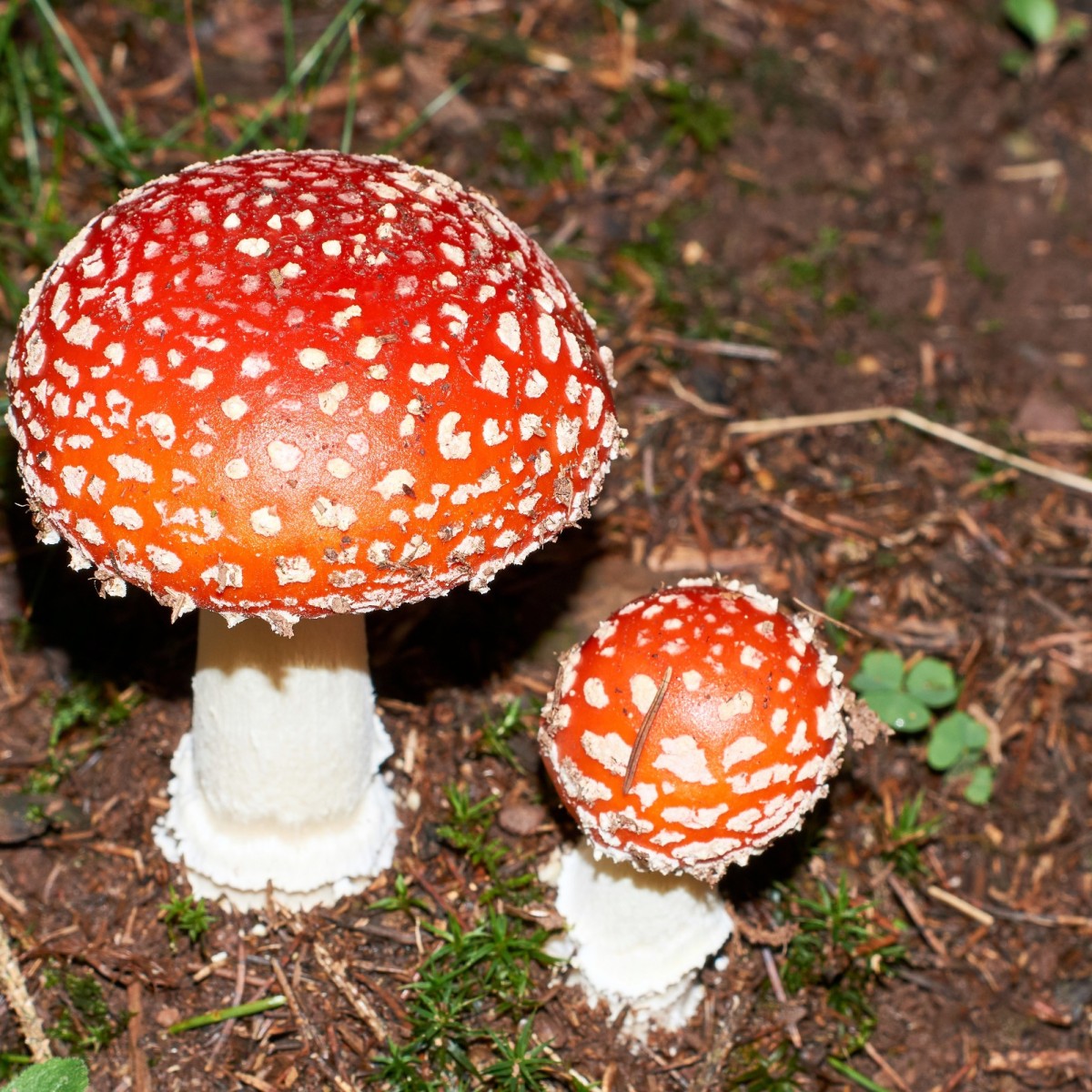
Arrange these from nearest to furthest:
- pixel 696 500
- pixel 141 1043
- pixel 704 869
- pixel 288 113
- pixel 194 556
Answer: pixel 194 556 < pixel 704 869 < pixel 141 1043 < pixel 696 500 < pixel 288 113

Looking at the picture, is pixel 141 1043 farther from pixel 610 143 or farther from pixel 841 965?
pixel 610 143

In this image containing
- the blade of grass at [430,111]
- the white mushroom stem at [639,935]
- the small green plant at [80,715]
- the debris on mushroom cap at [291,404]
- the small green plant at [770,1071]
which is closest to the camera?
the debris on mushroom cap at [291,404]

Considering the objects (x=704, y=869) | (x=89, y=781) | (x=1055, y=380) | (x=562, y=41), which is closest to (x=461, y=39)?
(x=562, y=41)

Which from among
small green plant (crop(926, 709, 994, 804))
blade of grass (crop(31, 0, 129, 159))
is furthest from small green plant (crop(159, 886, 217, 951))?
blade of grass (crop(31, 0, 129, 159))

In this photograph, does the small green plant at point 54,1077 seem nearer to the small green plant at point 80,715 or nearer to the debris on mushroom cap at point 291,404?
the small green plant at point 80,715

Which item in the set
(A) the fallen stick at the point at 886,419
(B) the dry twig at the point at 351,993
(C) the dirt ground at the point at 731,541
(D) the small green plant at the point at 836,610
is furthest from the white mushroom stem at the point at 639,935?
(A) the fallen stick at the point at 886,419

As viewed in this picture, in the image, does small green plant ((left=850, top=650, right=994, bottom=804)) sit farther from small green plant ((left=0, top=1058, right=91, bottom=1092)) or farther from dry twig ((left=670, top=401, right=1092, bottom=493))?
small green plant ((left=0, top=1058, right=91, bottom=1092))
